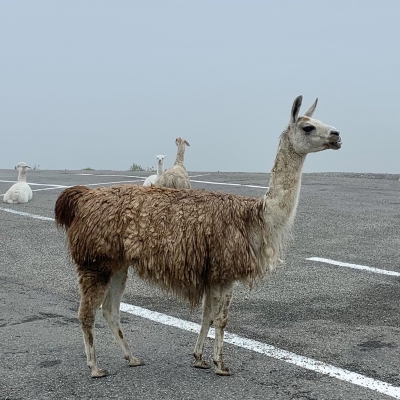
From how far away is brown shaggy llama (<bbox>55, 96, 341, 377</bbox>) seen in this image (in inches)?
208

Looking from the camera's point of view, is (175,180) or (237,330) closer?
(237,330)

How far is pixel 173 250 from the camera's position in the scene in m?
5.27

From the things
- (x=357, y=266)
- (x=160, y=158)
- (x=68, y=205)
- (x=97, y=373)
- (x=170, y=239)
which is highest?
(x=160, y=158)

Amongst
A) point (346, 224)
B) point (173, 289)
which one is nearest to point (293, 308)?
point (173, 289)

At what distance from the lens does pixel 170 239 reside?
529 cm

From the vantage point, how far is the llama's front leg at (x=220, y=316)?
5293 millimetres

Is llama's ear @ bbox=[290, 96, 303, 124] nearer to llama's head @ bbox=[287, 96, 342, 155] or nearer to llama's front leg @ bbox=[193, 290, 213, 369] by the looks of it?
llama's head @ bbox=[287, 96, 342, 155]

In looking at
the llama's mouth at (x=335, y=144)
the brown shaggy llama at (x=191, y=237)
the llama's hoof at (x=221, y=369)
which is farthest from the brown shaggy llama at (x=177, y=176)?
the llama's hoof at (x=221, y=369)

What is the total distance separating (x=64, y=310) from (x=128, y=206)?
2.16 meters

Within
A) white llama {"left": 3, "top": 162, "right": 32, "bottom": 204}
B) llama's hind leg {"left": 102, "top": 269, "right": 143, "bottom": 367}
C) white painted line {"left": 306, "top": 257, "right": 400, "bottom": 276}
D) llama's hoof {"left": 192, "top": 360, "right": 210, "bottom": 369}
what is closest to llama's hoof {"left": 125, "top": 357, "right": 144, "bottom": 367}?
llama's hind leg {"left": 102, "top": 269, "right": 143, "bottom": 367}

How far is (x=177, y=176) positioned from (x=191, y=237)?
269 inches

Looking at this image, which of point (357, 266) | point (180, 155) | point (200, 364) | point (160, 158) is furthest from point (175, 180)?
point (200, 364)

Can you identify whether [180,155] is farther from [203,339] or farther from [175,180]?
[203,339]

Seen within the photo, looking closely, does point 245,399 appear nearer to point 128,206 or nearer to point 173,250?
point 173,250
